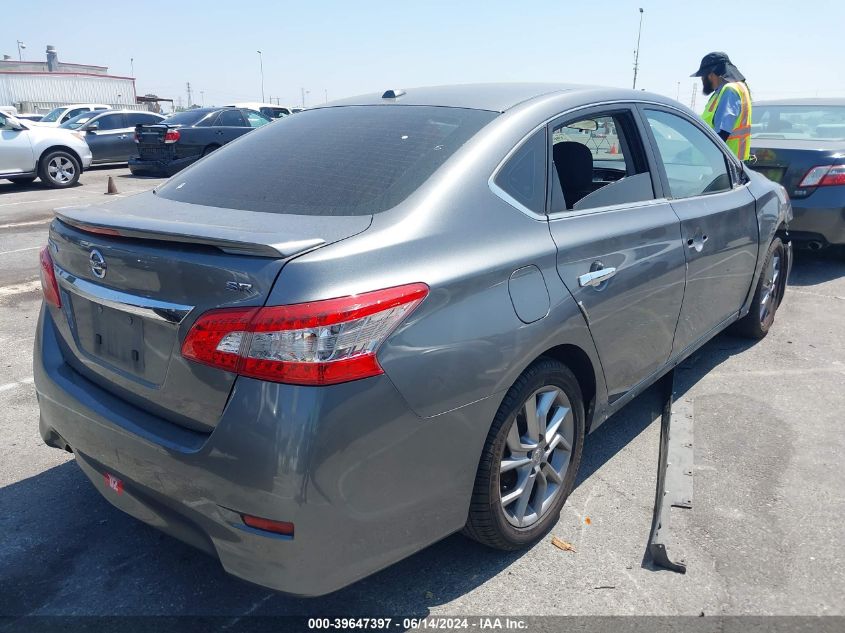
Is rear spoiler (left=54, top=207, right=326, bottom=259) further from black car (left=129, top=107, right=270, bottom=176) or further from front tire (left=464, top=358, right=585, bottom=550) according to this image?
black car (left=129, top=107, right=270, bottom=176)

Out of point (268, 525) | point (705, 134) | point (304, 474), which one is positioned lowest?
point (268, 525)

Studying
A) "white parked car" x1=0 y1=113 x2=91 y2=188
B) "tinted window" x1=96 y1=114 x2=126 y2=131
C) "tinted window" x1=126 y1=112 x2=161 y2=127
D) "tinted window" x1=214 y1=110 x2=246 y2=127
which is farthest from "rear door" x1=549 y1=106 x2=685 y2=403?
"tinted window" x1=96 y1=114 x2=126 y2=131

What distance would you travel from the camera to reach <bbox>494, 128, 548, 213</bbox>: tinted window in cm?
252

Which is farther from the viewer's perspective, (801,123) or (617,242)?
(801,123)

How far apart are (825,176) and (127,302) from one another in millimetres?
6394

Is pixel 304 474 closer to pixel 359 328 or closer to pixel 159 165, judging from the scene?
pixel 359 328

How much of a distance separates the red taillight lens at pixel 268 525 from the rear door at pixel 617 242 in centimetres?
132

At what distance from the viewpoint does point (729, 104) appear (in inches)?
249

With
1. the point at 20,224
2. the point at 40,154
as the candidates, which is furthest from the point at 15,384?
the point at 40,154

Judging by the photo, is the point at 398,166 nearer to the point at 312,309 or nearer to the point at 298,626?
the point at 312,309

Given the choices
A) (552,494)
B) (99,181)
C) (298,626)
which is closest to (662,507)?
(552,494)

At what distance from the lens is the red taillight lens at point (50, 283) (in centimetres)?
253

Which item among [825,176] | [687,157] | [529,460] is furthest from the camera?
[825,176]

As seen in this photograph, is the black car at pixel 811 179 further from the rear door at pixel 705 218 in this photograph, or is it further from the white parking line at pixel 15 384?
the white parking line at pixel 15 384
